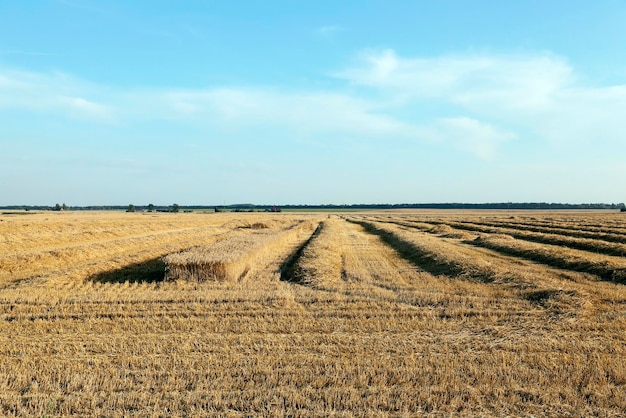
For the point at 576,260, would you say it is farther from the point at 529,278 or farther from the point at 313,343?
the point at 313,343

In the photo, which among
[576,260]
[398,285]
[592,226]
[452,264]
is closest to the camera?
[398,285]

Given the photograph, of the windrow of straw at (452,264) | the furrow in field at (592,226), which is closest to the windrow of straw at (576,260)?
the windrow of straw at (452,264)

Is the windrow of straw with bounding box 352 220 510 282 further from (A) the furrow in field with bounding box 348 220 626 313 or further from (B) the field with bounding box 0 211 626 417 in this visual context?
(B) the field with bounding box 0 211 626 417

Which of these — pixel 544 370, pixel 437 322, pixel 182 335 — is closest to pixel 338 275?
pixel 437 322

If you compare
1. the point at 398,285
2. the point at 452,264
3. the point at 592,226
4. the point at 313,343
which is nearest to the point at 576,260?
the point at 452,264

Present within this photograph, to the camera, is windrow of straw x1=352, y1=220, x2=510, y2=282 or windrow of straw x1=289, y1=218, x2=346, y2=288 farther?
windrow of straw x1=352, y1=220, x2=510, y2=282

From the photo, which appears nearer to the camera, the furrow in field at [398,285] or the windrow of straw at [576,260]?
the furrow in field at [398,285]

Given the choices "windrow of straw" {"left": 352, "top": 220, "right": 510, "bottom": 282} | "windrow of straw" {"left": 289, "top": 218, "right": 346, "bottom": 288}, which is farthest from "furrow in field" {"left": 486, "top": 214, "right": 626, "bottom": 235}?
"windrow of straw" {"left": 289, "top": 218, "right": 346, "bottom": 288}

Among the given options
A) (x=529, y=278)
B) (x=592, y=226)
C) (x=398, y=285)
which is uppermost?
(x=592, y=226)

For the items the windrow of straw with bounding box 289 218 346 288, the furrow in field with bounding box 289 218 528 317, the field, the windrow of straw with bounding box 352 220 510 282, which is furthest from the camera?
the windrow of straw with bounding box 352 220 510 282

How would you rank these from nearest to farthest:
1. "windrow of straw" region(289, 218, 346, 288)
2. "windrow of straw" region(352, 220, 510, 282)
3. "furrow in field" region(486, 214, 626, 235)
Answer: "windrow of straw" region(289, 218, 346, 288) → "windrow of straw" region(352, 220, 510, 282) → "furrow in field" region(486, 214, 626, 235)

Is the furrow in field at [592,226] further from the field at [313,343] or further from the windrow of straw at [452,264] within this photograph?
the field at [313,343]

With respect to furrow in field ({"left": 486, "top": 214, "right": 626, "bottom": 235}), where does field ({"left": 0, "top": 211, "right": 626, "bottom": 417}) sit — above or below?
below

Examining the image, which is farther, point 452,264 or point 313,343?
point 452,264
